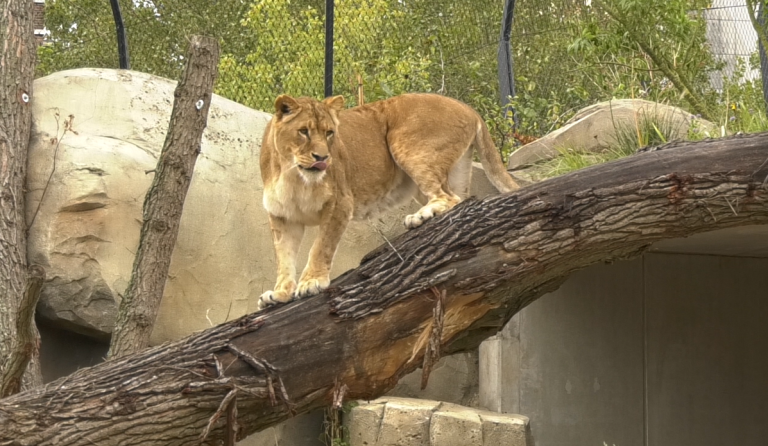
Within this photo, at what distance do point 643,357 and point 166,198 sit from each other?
15.6ft

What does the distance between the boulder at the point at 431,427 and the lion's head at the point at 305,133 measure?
309 cm

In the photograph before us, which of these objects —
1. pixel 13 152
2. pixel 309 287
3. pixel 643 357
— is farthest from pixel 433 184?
pixel 643 357

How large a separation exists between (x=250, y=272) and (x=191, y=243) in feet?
1.71

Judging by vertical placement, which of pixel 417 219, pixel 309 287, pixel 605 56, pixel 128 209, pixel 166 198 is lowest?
pixel 309 287

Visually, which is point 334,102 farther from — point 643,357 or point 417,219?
point 643,357

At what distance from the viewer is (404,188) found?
20.5 feet

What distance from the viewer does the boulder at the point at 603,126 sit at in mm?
8227

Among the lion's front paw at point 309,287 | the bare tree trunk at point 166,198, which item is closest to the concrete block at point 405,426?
the bare tree trunk at point 166,198

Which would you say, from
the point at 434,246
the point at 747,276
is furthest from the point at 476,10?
the point at 434,246

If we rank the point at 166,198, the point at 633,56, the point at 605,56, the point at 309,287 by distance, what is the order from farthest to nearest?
the point at 605,56 < the point at 633,56 < the point at 166,198 < the point at 309,287

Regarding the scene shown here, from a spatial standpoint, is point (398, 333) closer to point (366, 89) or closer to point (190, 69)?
point (190, 69)

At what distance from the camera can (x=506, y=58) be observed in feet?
31.4

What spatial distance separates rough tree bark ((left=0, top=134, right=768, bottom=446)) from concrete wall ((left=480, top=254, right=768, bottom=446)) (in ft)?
13.7

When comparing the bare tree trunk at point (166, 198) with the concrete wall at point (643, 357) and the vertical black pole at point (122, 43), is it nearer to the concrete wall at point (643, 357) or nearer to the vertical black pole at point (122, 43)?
the vertical black pole at point (122, 43)
